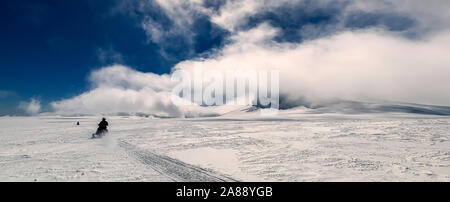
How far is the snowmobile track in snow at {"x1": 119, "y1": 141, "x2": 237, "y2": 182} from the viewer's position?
9.07 metres

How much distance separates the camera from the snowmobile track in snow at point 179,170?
9.07 meters

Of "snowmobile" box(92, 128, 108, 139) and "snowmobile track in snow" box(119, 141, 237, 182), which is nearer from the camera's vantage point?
"snowmobile track in snow" box(119, 141, 237, 182)

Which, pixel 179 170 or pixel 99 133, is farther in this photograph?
pixel 99 133

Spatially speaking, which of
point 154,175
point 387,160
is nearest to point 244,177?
point 154,175

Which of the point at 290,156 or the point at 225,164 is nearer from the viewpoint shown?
the point at 225,164

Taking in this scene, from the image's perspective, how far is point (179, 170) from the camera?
33.8ft

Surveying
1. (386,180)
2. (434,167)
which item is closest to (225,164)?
(386,180)

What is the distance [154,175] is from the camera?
31.3 ft

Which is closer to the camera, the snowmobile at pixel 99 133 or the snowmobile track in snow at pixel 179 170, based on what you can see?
the snowmobile track in snow at pixel 179 170
